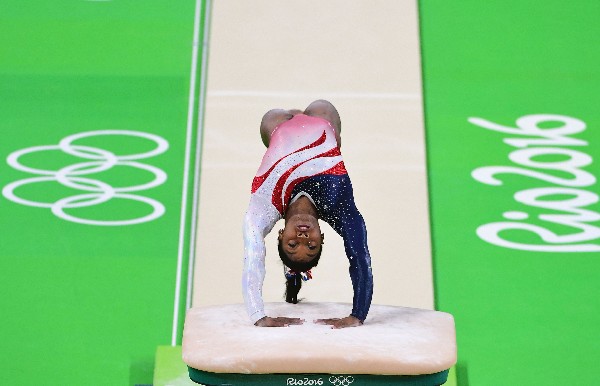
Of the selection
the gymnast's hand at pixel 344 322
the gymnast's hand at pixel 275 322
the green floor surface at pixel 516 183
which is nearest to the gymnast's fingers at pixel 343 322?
the gymnast's hand at pixel 344 322

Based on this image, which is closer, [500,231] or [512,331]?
[512,331]

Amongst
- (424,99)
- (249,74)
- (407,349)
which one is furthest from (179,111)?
(407,349)

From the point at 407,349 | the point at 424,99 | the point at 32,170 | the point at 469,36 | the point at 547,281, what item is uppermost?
the point at 469,36

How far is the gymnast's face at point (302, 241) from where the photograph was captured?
5.20 metres

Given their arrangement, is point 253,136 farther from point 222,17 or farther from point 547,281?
point 547,281

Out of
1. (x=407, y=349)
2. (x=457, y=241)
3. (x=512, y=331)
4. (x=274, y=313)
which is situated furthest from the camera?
(x=457, y=241)

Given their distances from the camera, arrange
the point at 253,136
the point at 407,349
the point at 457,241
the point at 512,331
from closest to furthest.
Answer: the point at 407,349 → the point at 512,331 → the point at 457,241 → the point at 253,136

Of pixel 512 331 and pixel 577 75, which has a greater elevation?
pixel 577 75

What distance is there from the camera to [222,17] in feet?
28.8

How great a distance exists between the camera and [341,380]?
16.8 feet

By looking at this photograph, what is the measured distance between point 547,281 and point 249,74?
2.49 meters

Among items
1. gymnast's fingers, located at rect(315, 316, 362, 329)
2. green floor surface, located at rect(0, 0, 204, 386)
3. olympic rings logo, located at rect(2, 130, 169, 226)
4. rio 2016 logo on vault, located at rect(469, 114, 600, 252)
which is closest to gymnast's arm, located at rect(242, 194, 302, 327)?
gymnast's fingers, located at rect(315, 316, 362, 329)

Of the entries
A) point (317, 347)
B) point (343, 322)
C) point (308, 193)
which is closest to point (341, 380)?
point (317, 347)

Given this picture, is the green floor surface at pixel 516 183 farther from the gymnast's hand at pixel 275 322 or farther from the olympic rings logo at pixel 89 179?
the olympic rings logo at pixel 89 179
